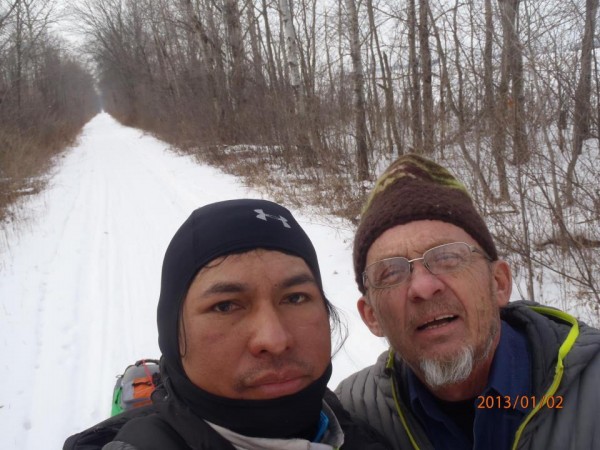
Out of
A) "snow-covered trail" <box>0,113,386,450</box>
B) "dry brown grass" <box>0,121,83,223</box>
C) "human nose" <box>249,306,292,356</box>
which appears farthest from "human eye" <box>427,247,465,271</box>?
"dry brown grass" <box>0,121,83,223</box>

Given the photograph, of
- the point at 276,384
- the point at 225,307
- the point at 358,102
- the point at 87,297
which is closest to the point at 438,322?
the point at 276,384

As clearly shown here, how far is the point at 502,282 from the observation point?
1.84 m

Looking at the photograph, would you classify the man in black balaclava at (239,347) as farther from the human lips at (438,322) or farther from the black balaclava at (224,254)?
the human lips at (438,322)

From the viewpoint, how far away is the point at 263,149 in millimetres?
12867

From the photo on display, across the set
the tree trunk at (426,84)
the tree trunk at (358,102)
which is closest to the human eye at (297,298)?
the tree trunk at (426,84)

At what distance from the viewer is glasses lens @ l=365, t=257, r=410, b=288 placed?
172 cm

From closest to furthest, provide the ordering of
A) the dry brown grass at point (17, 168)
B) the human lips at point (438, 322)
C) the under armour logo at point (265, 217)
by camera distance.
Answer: the under armour logo at point (265, 217) → the human lips at point (438, 322) → the dry brown grass at point (17, 168)

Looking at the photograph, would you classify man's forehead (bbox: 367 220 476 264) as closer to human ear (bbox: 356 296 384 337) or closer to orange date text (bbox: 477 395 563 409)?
human ear (bbox: 356 296 384 337)

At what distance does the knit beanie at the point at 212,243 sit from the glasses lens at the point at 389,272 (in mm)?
310

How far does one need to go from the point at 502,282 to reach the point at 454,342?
1.33ft

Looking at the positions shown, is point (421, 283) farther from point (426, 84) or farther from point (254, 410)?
point (426, 84)

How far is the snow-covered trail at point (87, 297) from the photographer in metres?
3.60

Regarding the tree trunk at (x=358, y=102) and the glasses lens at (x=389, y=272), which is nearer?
the glasses lens at (x=389, y=272)

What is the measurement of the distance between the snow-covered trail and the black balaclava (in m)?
2.27
